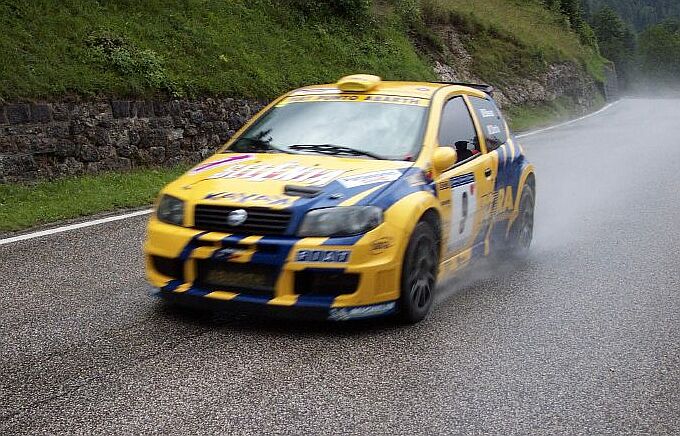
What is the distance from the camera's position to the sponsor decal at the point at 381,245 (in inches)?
201

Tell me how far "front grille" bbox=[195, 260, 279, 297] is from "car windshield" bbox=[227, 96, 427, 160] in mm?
1245

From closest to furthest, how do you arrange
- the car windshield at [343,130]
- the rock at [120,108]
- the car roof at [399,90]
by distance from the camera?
the car windshield at [343,130], the car roof at [399,90], the rock at [120,108]

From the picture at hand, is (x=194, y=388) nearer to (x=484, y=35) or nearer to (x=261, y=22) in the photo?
(x=261, y=22)

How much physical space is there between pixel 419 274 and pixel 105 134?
26.8 feet

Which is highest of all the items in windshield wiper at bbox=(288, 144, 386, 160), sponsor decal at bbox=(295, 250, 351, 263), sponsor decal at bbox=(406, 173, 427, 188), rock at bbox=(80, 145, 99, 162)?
windshield wiper at bbox=(288, 144, 386, 160)

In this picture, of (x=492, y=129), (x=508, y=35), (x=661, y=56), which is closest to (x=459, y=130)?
(x=492, y=129)

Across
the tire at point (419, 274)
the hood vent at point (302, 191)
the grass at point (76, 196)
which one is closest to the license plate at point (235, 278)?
the hood vent at point (302, 191)

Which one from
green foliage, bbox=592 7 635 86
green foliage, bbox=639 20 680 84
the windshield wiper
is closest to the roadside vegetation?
the windshield wiper

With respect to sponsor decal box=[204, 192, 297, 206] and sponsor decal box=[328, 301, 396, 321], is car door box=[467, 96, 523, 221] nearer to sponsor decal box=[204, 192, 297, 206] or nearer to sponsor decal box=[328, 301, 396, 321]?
sponsor decal box=[328, 301, 396, 321]

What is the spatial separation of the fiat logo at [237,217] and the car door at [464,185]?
146 centimetres

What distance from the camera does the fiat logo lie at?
5.05 meters

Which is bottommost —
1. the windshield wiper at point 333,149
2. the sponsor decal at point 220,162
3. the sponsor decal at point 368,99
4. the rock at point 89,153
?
the rock at point 89,153

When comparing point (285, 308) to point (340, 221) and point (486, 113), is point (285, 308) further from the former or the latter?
point (486, 113)

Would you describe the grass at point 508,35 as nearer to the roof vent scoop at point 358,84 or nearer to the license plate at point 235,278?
the roof vent scoop at point 358,84
